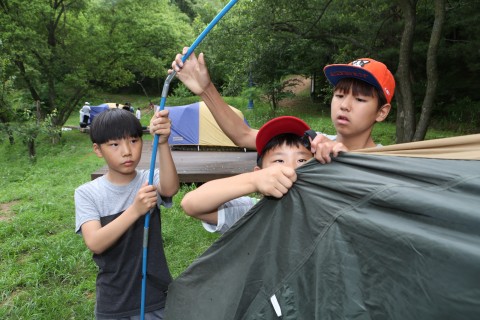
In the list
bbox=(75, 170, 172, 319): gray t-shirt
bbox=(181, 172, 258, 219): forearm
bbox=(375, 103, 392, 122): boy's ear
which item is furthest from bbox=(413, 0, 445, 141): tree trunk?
bbox=(181, 172, 258, 219): forearm

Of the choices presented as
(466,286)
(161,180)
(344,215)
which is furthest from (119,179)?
(466,286)

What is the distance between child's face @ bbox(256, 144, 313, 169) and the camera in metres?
1.51

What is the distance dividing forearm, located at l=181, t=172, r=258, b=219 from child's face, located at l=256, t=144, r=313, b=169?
233 mm

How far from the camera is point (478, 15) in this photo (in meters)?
9.10

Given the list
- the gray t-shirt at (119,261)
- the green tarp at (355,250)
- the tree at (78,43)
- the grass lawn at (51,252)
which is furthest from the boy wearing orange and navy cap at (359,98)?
the tree at (78,43)

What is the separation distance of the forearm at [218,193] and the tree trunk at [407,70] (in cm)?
791

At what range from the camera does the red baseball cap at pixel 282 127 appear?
1521 millimetres

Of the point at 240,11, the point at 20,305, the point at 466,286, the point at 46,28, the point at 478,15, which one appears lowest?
the point at 20,305

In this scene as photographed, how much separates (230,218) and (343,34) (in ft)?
35.7

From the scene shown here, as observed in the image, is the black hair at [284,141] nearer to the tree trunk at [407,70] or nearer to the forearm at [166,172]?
the forearm at [166,172]

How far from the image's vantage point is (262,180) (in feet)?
4.09

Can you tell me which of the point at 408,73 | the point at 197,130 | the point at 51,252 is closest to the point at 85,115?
the point at 197,130

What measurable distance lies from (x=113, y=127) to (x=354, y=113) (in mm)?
1063

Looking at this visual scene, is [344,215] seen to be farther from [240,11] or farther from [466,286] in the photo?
[240,11]
